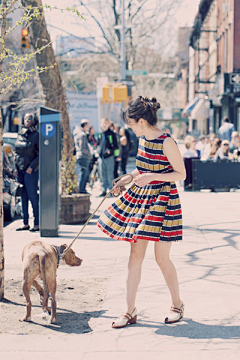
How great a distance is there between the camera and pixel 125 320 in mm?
4461

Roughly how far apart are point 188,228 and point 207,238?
92cm

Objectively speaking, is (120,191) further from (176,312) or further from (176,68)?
(176,68)

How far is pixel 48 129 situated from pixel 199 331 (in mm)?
4764

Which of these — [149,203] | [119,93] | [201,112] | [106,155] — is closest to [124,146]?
[106,155]

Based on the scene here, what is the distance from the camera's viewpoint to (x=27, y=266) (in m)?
4.54

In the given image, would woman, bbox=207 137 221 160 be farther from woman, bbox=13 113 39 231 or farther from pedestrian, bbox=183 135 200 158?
woman, bbox=13 113 39 231

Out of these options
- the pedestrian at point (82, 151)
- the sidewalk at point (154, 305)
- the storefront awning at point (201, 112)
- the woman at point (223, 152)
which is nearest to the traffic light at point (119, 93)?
the woman at point (223, 152)

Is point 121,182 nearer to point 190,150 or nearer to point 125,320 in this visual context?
point 125,320

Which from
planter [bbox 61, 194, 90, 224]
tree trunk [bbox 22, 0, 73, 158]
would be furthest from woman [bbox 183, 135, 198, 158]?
planter [bbox 61, 194, 90, 224]

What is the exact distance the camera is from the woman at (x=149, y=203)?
4.39 meters

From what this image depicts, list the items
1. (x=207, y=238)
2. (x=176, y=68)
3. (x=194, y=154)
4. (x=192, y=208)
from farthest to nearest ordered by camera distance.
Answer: (x=176, y=68)
(x=194, y=154)
(x=192, y=208)
(x=207, y=238)

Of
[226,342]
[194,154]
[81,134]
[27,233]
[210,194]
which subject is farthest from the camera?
[194,154]

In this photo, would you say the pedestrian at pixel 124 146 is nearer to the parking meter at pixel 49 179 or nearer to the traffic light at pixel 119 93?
the parking meter at pixel 49 179

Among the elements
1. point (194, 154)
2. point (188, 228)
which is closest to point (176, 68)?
point (194, 154)
